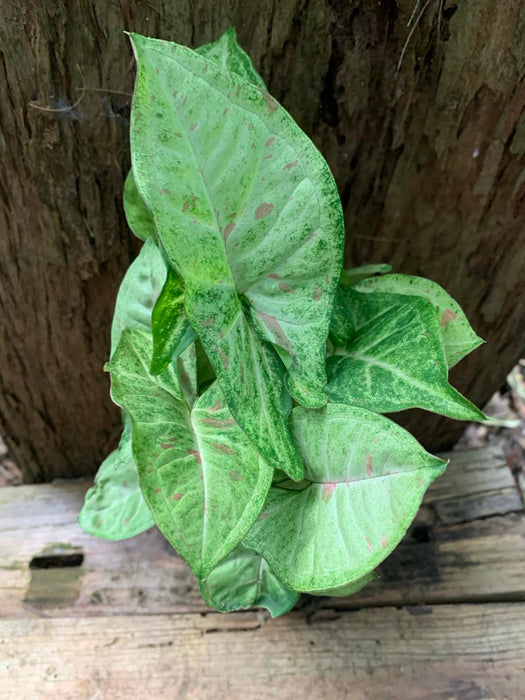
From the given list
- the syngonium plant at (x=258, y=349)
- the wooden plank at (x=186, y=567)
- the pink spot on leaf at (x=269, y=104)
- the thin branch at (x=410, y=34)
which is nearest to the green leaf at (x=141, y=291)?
the syngonium plant at (x=258, y=349)

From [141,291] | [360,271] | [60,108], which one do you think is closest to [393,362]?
[360,271]

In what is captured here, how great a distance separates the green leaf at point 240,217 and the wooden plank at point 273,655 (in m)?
0.56

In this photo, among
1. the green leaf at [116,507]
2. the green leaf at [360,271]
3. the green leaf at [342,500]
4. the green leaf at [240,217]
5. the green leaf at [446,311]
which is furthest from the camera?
the green leaf at [116,507]

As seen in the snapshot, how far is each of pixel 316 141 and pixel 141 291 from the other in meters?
0.35

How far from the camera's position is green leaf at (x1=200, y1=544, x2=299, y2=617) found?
0.88 metres

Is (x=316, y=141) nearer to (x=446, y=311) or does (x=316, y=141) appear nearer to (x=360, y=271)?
(x=360, y=271)

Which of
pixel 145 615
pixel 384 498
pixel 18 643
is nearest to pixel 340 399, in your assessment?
pixel 384 498

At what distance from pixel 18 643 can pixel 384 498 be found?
2.58ft

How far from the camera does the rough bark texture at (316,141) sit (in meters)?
0.75

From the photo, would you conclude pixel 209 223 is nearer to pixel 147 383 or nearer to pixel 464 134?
pixel 147 383

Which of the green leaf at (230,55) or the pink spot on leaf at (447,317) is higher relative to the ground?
the green leaf at (230,55)

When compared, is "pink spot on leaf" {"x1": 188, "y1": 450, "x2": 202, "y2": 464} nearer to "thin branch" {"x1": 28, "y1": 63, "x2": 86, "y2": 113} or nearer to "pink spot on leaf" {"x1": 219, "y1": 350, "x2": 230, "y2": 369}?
"pink spot on leaf" {"x1": 219, "y1": 350, "x2": 230, "y2": 369}

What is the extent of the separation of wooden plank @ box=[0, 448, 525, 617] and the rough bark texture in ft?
0.94

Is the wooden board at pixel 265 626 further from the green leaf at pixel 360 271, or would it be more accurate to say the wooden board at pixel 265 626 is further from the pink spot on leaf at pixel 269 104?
the pink spot on leaf at pixel 269 104
